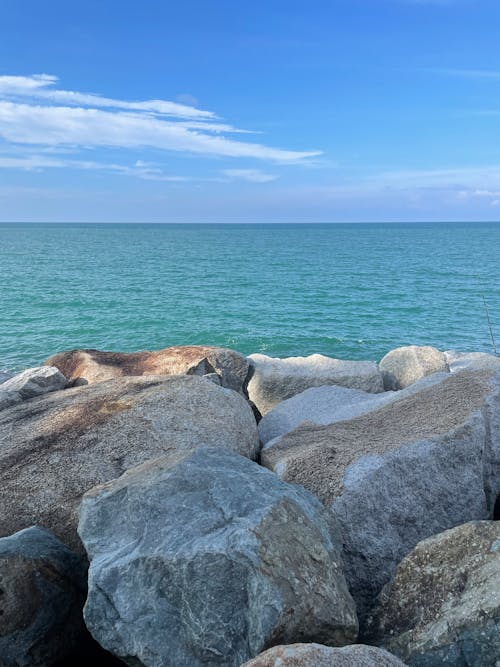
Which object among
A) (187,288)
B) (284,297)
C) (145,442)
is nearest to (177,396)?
(145,442)

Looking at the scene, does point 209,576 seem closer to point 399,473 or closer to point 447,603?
point 447,603

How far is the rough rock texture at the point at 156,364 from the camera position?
37.9 feet

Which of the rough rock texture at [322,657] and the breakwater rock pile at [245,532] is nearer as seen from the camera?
the rough rock texture at [322,657]

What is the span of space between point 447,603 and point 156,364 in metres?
8.28

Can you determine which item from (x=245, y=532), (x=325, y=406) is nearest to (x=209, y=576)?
(x=245, y=532)

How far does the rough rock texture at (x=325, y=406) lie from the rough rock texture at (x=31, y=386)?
3455mm

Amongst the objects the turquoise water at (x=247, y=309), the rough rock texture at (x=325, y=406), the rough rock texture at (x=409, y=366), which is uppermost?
the rough rock texture at (x=325, y=406)

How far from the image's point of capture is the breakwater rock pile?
4051 millimetres

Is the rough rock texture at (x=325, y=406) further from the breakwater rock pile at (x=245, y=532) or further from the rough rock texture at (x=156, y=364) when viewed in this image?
the rough rock texture at (x=156, y=364)

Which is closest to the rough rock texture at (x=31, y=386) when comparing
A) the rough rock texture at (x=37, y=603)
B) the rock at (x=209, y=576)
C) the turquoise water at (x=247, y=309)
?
the rough rock texture at (x=37, y=603)

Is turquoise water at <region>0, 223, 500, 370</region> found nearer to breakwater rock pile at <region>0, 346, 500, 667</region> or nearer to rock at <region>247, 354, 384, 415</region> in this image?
rock at <region>247, 354, 384, 415</region>

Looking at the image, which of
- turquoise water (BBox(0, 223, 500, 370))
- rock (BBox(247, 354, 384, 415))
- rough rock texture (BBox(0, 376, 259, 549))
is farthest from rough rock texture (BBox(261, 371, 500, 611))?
turquoise water (BBox(0, 223, 500, 370))

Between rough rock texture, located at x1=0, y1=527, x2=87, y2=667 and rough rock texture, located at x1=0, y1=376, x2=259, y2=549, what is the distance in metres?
0.98

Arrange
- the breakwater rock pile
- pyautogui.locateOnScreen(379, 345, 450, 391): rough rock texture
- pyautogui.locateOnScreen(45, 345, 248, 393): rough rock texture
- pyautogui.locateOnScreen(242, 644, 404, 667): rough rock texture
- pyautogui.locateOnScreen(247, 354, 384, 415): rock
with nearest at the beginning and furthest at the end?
pyautogui.locateOnScreen(242, 644, 404, 667): rough rock texture
the breakwater rock pile
pyautogui.locateOnScreen(45, 345, 248, 393): rough rock texture
pyautogui.locateOnScreen(247, 354, 384, 415): rock
pyautogui.locateOnScreen(379, 345, 450, 391): rough rock texture
